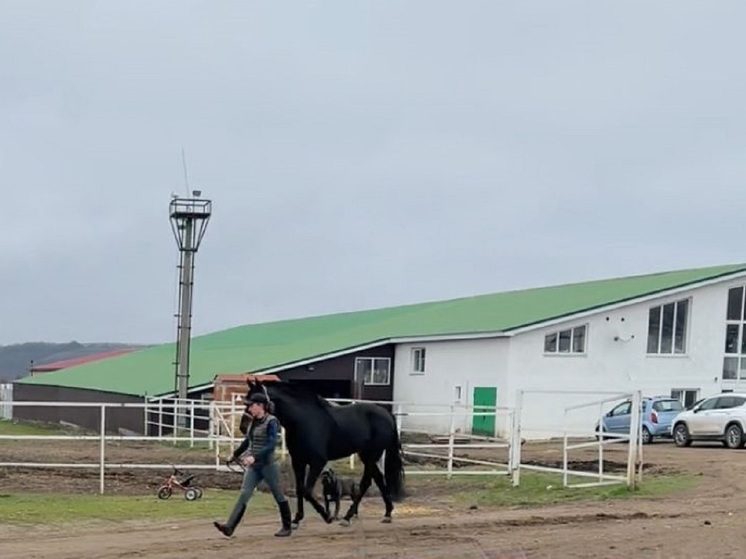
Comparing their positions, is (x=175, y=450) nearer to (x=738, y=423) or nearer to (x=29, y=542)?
(x=738, y=423)

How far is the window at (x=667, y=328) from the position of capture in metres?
40.1

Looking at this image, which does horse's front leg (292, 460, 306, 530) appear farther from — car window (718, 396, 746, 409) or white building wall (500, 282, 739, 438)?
white building wall (500, 282, 739, 438)

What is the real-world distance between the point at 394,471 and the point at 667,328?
28.2 meters

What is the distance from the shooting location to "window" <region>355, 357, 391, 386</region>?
149ft

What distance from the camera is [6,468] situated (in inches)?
842

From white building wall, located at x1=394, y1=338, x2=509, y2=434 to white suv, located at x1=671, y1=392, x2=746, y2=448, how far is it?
9179 mm

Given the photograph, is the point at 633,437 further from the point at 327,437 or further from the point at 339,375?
the point at 339,375

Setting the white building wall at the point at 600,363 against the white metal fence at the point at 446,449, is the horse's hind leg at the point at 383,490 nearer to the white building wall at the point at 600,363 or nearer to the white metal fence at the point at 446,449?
the white metal fence at the point at 446,449

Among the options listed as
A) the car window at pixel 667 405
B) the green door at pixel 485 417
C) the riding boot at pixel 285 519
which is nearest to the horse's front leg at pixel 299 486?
the riding boot at pixel 285 519

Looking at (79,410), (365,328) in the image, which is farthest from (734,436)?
(79,410)

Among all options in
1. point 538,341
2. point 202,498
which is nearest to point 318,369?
point 538,341

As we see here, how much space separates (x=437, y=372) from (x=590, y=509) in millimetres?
27984

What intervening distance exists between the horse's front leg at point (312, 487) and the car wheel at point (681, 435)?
18984mm

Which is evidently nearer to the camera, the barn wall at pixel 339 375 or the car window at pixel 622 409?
the car window at pixel 622 409
